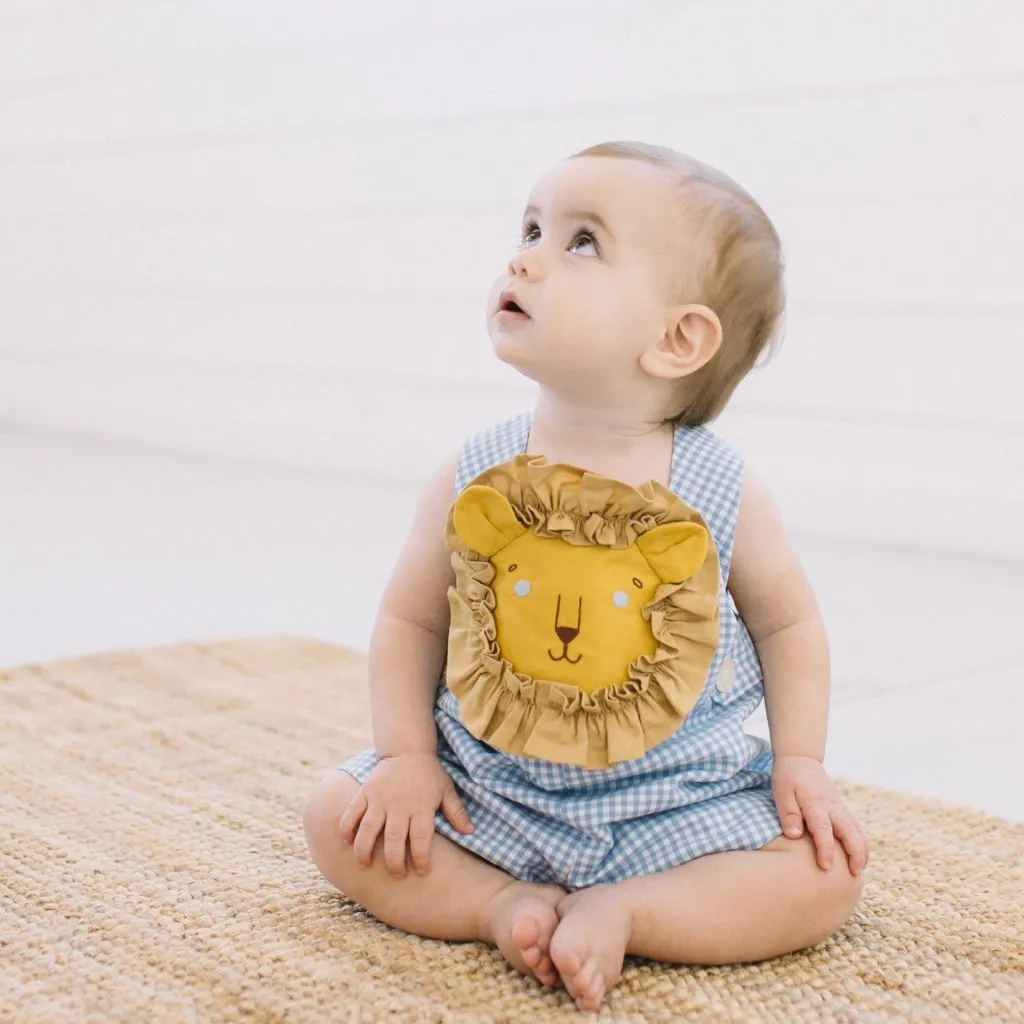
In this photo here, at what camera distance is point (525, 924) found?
822 mm

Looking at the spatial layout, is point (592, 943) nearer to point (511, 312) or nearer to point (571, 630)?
point (571, 630)

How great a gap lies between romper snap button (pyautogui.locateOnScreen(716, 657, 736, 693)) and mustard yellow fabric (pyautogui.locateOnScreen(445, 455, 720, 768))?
7 centimetres

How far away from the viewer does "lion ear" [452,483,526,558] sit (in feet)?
2.89

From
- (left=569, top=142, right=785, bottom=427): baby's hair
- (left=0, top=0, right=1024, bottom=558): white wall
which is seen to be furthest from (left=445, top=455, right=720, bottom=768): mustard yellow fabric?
(left=0, top=0, right=1024, bottom=558): white wall

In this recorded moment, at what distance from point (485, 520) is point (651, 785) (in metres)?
0.19

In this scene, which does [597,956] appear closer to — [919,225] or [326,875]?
[326,875]

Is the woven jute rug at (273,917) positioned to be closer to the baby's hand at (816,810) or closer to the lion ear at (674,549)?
the baby's hand at (816,810)

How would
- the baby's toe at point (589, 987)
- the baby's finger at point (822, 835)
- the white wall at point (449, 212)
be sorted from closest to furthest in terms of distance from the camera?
the baby's toe at point (589, 987) → the baby's finger at point (822, 835) → the white wall at point (449, 212)

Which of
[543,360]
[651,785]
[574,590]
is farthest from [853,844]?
[543,360]

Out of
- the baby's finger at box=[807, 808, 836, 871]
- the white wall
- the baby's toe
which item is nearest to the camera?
the baby's toe

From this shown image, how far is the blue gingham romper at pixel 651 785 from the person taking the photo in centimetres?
89

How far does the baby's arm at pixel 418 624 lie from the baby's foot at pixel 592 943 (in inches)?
6.6

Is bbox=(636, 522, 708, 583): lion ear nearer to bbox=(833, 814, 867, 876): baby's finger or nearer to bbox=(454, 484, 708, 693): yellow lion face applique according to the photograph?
bbox=(454, 484, 708, 693): yellow lion face applique

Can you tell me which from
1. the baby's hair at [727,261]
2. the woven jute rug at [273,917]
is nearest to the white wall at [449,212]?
the woven jute rug at [273,917]
